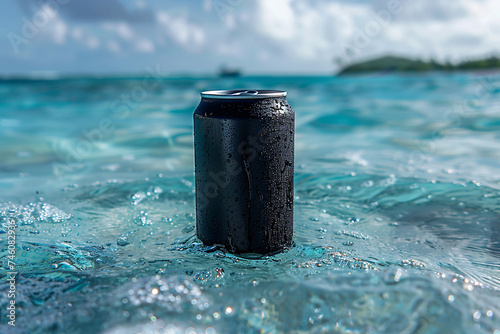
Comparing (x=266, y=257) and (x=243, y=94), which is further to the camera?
(x=266, y=257)

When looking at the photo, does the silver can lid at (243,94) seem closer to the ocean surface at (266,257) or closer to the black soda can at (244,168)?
the black soda can at (244,168)

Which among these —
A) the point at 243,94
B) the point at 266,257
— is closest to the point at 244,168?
the point at 243,94

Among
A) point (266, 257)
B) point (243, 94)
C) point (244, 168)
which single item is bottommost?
point (266, 257)

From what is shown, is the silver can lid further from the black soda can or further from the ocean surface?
the ocean surface

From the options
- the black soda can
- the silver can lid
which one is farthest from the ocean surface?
the silver can lid

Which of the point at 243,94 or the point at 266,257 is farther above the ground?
the point at 243,94

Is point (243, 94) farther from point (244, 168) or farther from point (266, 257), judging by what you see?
point (266, 257)

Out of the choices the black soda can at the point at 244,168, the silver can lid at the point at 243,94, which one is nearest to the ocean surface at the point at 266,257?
the black soda can at the point at 244,168
